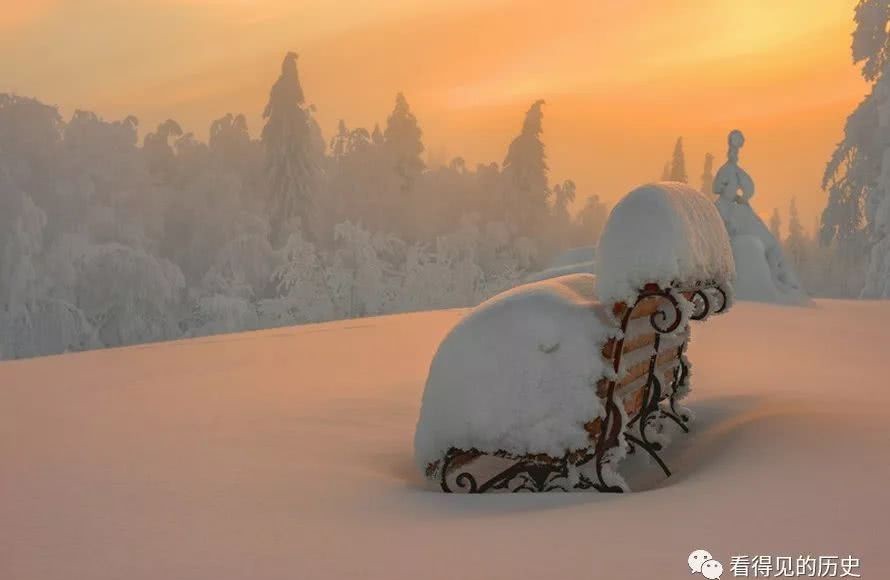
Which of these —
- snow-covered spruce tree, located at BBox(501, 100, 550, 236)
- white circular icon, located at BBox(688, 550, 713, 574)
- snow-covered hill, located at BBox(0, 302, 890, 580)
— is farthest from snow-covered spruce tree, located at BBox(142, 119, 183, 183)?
white circular icon, located at BBox(688, 550, 713, 574)

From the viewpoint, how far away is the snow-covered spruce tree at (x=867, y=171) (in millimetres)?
28484

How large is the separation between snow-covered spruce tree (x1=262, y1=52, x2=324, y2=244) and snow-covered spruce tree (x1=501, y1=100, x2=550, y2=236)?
38.3ft

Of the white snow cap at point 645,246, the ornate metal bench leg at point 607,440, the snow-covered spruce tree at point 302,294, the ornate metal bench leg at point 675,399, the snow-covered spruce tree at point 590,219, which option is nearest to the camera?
the white snow cap at point 645,246

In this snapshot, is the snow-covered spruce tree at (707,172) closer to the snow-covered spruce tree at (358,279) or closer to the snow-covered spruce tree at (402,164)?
the snow-covered spruce tree at (402,164)

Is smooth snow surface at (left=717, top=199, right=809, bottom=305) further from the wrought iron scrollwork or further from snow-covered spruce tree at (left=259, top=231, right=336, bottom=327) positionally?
snow-covered spruce tree at (left=259, top=231, right=336, bottom=327)

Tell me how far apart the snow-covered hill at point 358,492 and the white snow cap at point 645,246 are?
1026mm

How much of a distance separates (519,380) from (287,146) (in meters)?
Answer: 38.9

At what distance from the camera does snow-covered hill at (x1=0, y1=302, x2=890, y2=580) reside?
10.5 ft

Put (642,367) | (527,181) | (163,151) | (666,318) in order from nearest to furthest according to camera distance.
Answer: (666,318) < (642,367) < (163,151) < (527,181)

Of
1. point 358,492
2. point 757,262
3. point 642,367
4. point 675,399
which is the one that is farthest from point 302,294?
point 358,492

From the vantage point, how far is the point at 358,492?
446cm

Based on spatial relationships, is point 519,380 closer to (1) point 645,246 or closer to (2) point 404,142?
(1) point 645,246

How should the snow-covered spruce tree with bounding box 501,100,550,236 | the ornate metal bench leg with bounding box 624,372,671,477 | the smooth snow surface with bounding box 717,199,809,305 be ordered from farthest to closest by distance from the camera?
the snow-covered spruce tree with bounding box 501,100,550,236 → the smooth snow surface with bounding box 717,199,809,305 → the ornate metal bench leg with bounding box 624,372,671,477

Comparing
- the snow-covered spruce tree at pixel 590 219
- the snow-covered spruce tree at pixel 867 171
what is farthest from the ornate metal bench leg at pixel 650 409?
the snow-covered spruce tree at pixel 590 219
